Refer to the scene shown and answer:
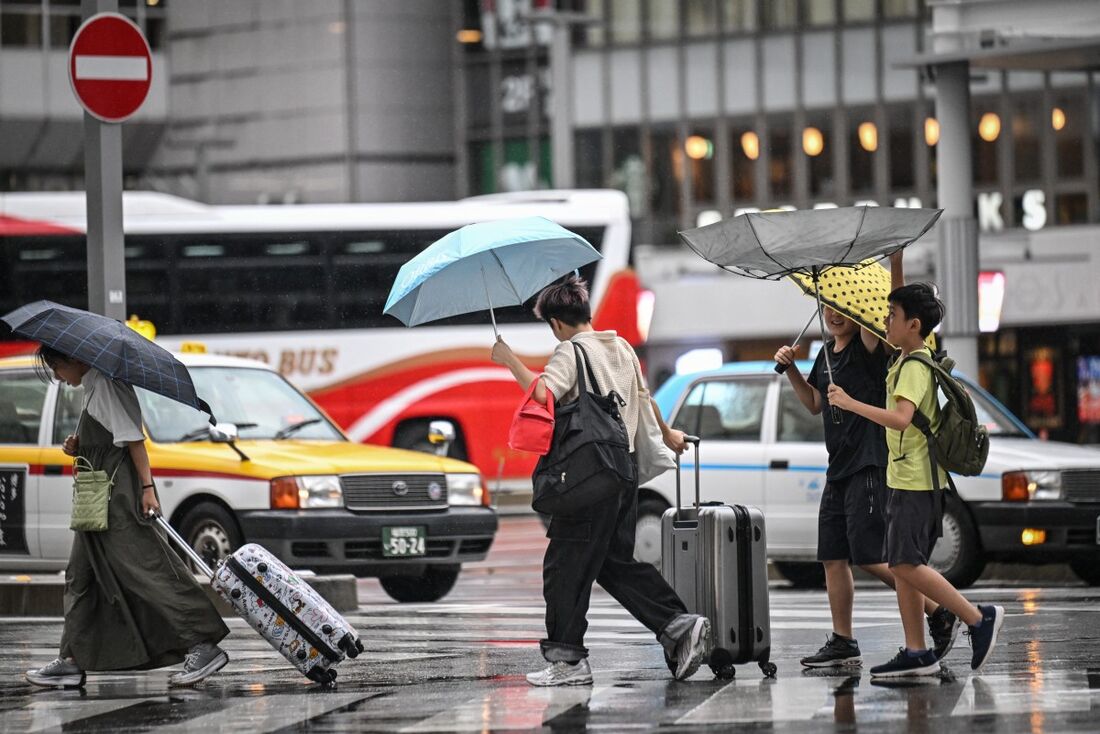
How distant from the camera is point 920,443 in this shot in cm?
834

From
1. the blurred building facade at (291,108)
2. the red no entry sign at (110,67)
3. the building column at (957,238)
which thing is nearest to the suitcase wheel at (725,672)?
the red no entry sign at (110,67)

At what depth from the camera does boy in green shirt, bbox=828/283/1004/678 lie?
8.22m

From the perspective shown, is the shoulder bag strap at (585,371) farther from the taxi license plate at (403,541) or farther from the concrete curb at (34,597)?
the taxi license plate at (403,541)

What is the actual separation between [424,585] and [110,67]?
4702 millimetres

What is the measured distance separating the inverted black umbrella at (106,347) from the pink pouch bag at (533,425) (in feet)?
4.82

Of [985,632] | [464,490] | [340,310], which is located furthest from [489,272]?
[340,310]

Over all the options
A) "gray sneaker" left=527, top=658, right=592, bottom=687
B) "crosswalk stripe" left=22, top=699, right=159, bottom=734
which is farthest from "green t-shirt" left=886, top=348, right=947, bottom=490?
"crosswalk stripe" left=22, top=699, right=159, bottom=734

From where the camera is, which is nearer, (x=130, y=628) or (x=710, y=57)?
(x=130, y=628)

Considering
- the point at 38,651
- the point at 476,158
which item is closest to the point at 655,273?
the point at 476,158

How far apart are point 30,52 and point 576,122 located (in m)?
12.6

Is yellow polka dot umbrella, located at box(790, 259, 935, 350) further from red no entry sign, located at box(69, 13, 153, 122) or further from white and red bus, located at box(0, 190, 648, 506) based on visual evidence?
white and red bus, located at box(0, 190, 648, 506)

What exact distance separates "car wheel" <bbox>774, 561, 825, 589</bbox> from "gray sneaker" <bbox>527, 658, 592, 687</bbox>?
7363 millimetres

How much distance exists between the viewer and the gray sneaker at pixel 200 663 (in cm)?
878

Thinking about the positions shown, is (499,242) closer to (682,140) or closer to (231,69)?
(682,140)
